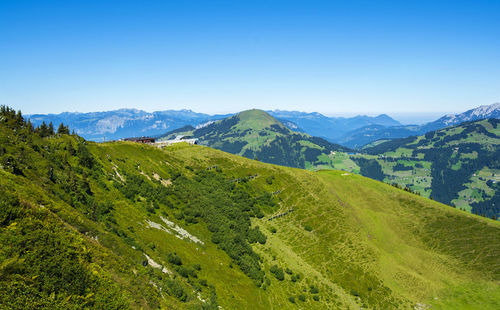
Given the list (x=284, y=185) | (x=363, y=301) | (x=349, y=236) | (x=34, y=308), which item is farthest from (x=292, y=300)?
(x=284, y=185)

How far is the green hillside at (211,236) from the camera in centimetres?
2400

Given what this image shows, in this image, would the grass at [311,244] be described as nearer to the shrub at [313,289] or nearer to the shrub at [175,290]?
the shrub at [313,289]

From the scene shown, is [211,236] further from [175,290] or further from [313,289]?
[175,290]

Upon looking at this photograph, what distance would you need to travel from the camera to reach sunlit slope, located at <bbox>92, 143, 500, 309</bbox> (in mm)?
56188

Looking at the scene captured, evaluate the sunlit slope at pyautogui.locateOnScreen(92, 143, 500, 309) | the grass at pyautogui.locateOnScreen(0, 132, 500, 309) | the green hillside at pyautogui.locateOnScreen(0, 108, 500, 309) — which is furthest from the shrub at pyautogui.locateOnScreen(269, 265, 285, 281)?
the sunlit slope at pyautogui.locateOnScreen(92, 143, 500, 309)

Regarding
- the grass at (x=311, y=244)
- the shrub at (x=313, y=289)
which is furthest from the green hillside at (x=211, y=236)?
the grass at (x=311, y=244)

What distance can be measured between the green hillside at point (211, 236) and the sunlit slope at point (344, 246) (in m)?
0.46

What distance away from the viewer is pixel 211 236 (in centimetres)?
6650

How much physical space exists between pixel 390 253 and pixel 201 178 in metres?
76.4

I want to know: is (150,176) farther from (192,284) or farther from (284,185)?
(284,185)

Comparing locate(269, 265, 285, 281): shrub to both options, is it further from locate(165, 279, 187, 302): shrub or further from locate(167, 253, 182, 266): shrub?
locate(165, 279, 187, 302): shrub

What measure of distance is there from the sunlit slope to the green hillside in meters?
0.46

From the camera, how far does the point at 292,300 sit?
60.7m

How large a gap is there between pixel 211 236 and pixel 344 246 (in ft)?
162
